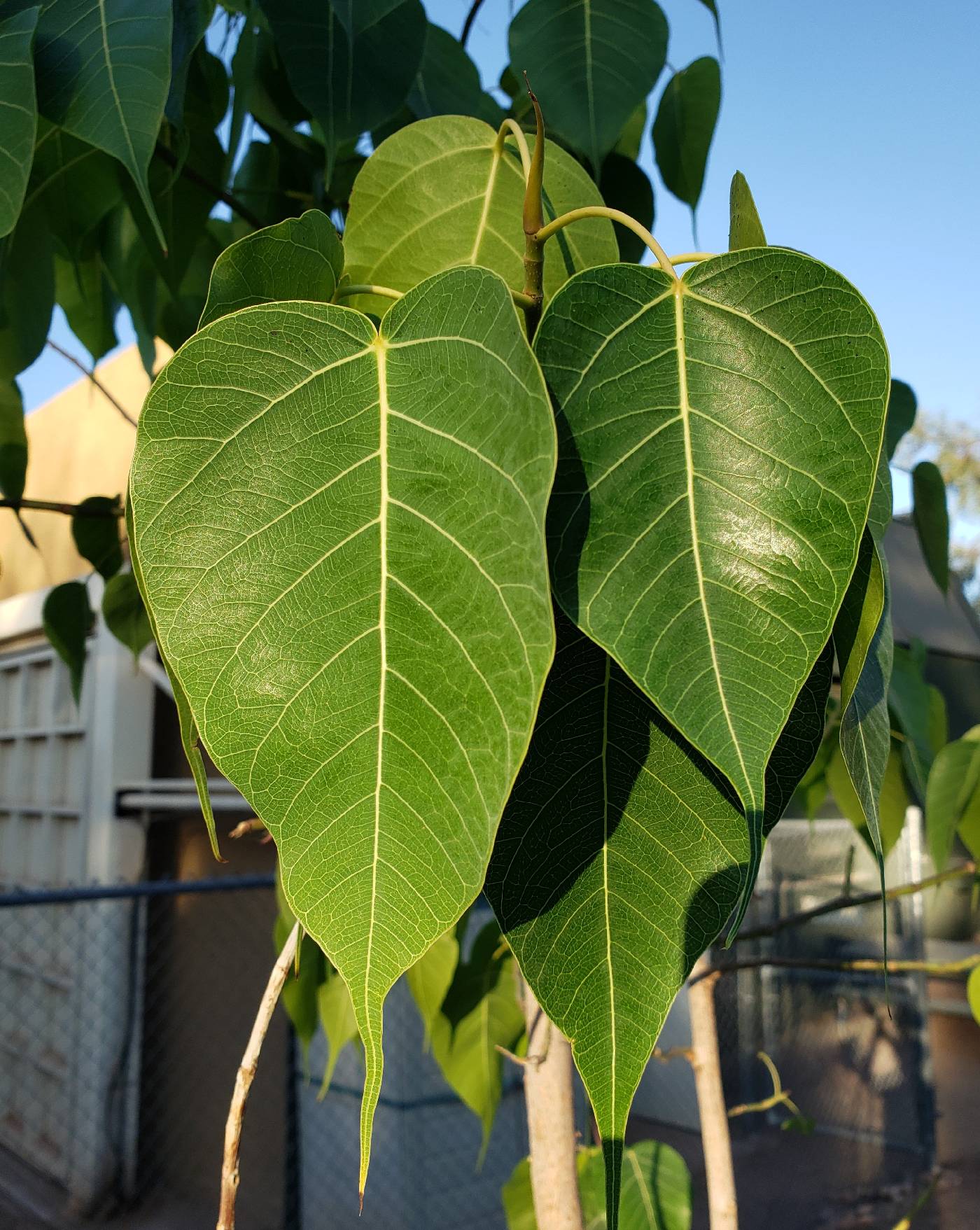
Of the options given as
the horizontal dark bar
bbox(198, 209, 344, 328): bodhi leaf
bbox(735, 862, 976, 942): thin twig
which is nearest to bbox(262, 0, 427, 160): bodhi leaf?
bbox(198, 209, 344, 328): bodhi leaf

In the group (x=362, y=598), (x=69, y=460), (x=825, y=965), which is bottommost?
(x=825, y=965)

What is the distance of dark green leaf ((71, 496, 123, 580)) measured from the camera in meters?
0.59

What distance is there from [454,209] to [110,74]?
0.11 metres

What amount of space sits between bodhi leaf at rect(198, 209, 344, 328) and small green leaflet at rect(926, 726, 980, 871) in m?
0.49

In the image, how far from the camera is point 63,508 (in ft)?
1.79

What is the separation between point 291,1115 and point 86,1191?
0.86 metres

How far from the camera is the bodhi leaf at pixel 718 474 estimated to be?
152 millimetres

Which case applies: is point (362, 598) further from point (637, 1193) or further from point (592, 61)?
point (637, 1193)

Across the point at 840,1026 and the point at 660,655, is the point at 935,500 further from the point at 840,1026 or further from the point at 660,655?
the point at 840,1026

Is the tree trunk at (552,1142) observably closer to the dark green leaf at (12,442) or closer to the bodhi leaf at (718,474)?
the bodhi leaf at (718,474)

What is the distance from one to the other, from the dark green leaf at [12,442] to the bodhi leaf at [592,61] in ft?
0.96

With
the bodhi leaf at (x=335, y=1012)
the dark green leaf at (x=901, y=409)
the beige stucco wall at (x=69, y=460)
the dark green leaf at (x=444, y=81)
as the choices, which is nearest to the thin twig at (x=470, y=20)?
the dark green leaf at (x=444, y=81)

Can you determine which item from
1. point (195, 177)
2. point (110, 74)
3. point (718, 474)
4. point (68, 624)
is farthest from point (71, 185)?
Answer: point (718, 474)

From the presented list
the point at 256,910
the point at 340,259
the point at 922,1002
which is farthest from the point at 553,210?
the point at 922,1002
